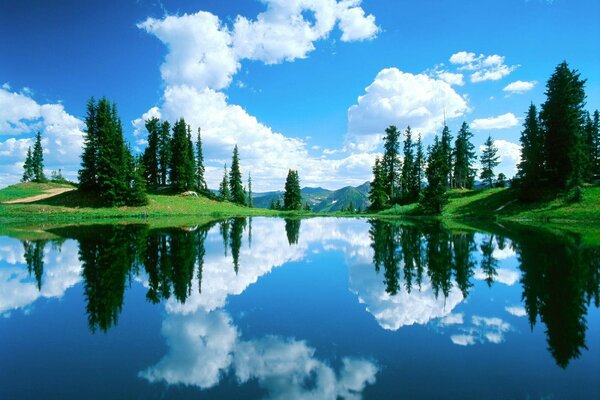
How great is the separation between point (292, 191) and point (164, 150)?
37178 mm

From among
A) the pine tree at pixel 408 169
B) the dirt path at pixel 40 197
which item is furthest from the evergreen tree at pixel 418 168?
the dirt path at pixel 40 197

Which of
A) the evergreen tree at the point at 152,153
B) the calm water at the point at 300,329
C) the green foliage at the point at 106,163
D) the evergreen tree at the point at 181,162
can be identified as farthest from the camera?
the evergreen tree at the point at 152,153

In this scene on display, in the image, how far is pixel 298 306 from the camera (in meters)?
10.8

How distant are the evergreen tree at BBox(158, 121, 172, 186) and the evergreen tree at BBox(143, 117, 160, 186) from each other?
2.84 feet

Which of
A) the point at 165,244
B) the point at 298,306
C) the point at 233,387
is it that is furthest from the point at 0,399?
the point at 165,244

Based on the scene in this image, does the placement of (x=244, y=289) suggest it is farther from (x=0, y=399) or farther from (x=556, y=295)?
(x=556, y=295)

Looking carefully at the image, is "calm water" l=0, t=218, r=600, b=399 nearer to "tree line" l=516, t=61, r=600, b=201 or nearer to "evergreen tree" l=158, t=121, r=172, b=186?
"tree line" l=516, t=61, r=600, b=201

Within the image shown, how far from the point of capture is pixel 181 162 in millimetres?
81438

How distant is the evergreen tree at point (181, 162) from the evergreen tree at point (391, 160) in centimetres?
4909

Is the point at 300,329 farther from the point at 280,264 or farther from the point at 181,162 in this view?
the point at 181,162

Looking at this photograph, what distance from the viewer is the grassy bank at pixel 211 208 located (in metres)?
46.1

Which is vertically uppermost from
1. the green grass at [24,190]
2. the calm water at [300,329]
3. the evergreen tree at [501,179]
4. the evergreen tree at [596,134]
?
the evergreen tree at [596,134]

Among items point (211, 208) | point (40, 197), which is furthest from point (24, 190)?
point (211, 208)

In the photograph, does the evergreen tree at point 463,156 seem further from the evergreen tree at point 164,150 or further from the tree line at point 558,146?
the evergreen tree at point 164,150
